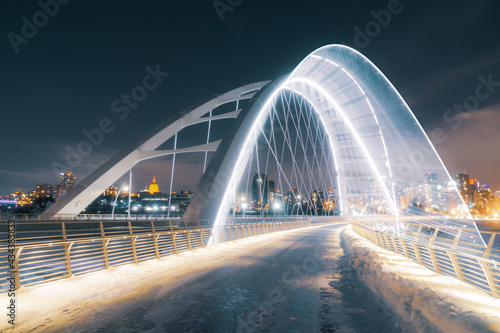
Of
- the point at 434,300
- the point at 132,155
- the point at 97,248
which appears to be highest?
the point at 132,155

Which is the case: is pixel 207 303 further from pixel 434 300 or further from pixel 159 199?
pixel 159 199

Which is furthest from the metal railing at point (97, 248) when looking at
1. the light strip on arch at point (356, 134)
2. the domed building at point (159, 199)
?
the domed building at point (159, 199)

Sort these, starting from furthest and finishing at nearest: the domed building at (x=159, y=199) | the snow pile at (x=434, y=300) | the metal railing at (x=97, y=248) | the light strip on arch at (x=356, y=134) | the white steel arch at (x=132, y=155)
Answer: the domed building at (x=159, y=199), the light strip on arch at (x=356, y=134), the white steel arch at (x=132, y=155), the metal railing at (x=97, y=248), the snow pile at (x=434, y=300)

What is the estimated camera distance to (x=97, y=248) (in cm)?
993

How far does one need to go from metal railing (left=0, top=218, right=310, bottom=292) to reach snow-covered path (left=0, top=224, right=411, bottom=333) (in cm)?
59

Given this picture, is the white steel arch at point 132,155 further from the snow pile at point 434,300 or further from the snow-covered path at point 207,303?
the snow pile at point 434,300

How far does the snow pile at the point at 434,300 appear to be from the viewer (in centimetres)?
445

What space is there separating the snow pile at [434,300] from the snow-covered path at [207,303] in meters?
0.31

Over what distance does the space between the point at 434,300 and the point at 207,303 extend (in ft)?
12.0

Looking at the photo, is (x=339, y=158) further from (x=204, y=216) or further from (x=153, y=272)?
(x=153, y=272)

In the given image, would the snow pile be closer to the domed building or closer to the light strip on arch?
the light strip on arch

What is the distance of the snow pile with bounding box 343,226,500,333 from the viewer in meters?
4.45

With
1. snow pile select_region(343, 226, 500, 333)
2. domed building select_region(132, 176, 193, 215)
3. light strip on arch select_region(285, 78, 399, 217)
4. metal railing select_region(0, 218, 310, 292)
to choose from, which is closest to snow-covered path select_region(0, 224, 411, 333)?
snow pile select_region(343, 226, 500, 333)

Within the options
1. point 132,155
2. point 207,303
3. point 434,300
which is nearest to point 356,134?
point 132,155
